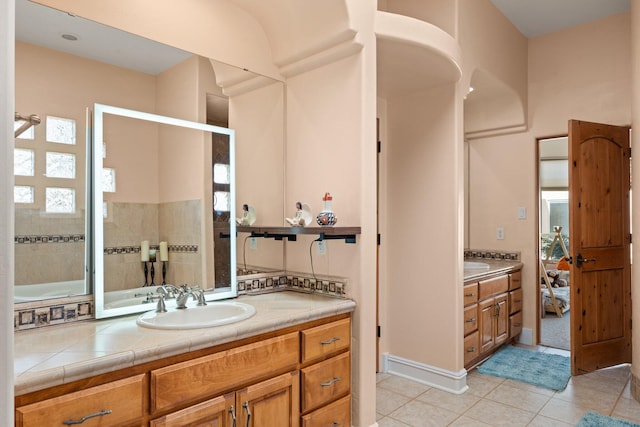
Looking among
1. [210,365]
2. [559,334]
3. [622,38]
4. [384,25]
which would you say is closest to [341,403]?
[210,365]

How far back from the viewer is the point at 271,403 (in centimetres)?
186

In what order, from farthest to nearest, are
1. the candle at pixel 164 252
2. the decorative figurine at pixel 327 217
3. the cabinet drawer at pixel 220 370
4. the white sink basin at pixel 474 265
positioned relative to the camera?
the white sink basin at pixel 474 265 → the decorative figurine at pixel 327 217 → the candle at pixel 164 252 → the cabinet drawer at pixel 220 370

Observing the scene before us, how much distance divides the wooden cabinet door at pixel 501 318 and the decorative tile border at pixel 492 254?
561 millimetres

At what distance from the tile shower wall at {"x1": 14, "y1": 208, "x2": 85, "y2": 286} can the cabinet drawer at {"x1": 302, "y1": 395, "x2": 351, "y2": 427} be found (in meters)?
1.25

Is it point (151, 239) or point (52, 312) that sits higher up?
point (151, 239)

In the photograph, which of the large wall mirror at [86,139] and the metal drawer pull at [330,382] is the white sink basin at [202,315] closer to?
the large wall mirror at [86,139]

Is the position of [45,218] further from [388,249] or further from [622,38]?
[622,38]

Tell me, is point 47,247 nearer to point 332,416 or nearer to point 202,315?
point 202,315

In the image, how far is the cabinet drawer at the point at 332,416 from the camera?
6.71 feet

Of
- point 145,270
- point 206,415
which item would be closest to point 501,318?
point 206,415

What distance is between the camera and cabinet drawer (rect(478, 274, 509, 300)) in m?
3.51

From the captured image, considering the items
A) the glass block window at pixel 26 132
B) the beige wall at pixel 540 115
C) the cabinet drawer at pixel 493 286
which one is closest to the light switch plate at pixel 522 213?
the beige wall at pixel 540 115

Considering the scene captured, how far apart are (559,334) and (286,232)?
3794 millimetres

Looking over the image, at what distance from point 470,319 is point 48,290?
288 cm
